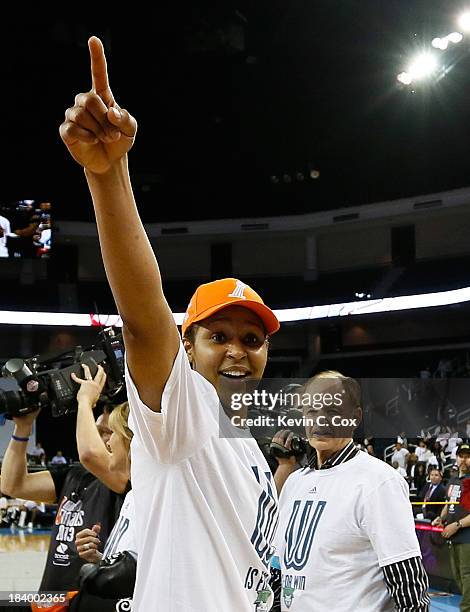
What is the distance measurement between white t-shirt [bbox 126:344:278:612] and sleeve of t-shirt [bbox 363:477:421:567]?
2.39ft

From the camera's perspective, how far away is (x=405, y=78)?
7969 millimetres

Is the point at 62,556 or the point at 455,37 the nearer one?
the point at 62,556

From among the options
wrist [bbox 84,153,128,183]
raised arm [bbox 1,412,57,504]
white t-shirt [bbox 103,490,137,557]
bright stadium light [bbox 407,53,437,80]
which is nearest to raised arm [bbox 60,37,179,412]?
wrist [bbox 84,153,128,183]

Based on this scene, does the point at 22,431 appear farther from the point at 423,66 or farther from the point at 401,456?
the point at 423,66

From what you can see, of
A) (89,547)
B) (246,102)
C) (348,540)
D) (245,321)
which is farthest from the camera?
(246,102)

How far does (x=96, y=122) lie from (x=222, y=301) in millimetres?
413

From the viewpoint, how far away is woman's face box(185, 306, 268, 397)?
1.06 metres

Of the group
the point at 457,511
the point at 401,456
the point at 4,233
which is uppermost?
the point at 4,233

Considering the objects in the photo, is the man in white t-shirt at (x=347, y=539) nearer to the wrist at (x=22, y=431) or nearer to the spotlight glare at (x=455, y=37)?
the wrist at (x=22, y=431)

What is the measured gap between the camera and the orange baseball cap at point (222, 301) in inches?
42.4

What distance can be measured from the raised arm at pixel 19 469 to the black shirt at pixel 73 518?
0.30 feet
